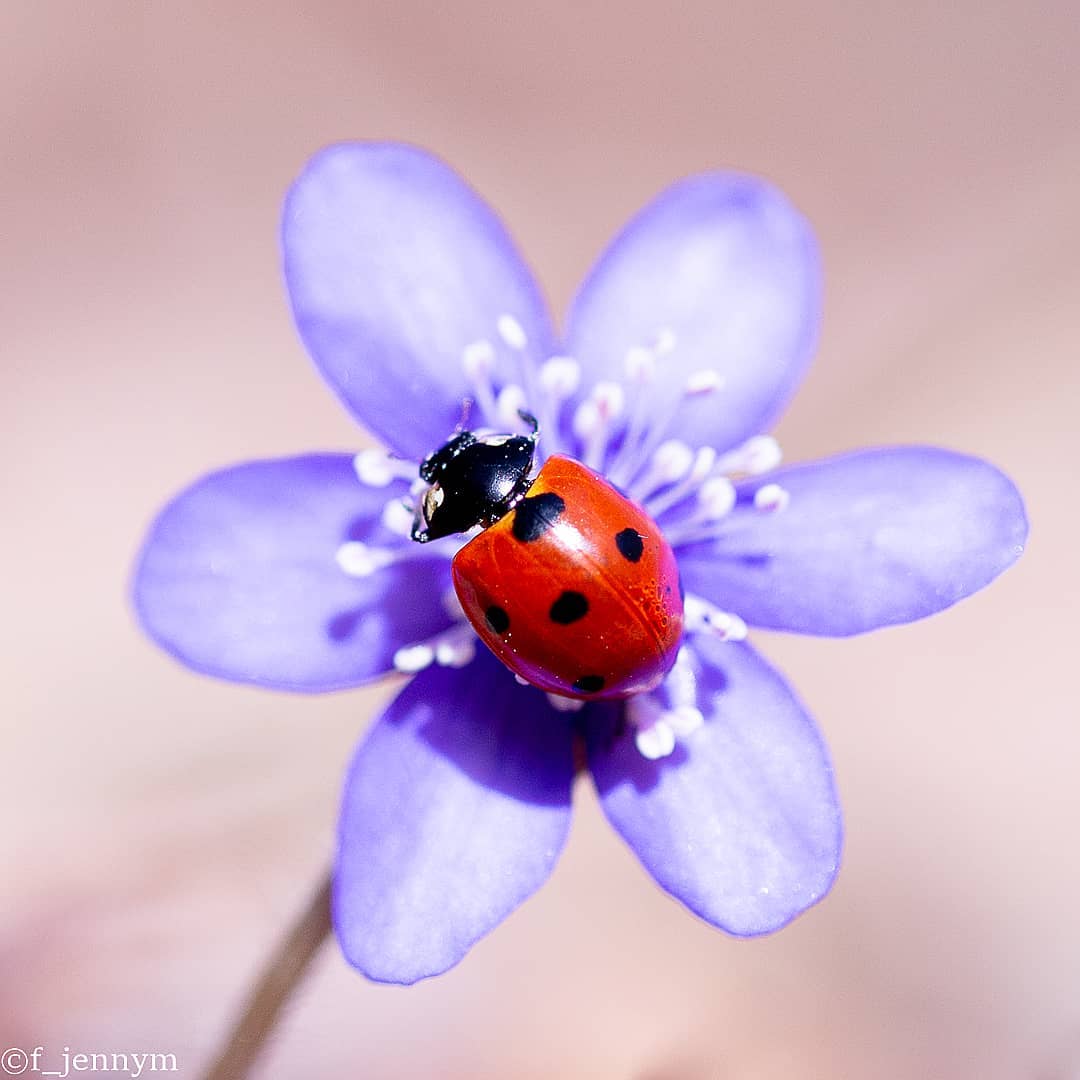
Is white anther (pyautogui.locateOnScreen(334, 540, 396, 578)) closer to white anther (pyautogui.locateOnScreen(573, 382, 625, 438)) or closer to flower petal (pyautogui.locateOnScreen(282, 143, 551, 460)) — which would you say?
flower petal (pyautogui.locateOnScreen(282, 143, 551, 460))

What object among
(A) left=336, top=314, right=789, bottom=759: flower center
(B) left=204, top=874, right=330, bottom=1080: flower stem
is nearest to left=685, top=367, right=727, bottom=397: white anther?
(A) left=336, top=314, right=789, bottom=759: flower center

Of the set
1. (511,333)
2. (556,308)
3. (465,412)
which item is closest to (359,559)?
(465,412)

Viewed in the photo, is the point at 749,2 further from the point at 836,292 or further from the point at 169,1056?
the point at 169,1056

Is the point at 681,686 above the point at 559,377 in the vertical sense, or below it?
below

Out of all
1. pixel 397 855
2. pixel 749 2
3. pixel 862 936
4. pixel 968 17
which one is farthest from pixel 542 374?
pixel 968 17

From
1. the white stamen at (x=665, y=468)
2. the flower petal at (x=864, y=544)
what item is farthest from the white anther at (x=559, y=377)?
the flower petal at (x=864, y=544)

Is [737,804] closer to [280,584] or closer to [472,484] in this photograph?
[472,484]
